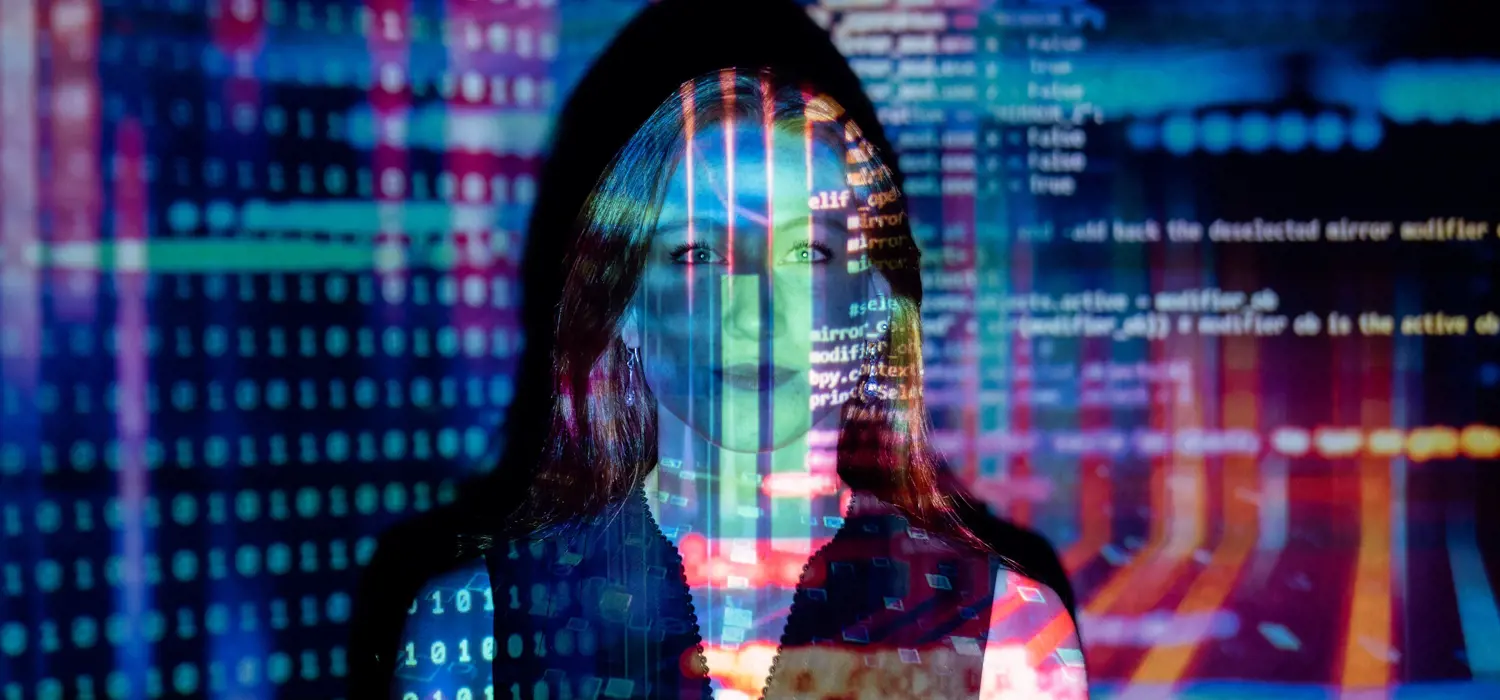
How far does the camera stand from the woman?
1148mm

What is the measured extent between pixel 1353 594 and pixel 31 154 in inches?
81.4

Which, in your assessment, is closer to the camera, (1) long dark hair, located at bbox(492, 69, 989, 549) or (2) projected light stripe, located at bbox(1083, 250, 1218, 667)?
(1) long dark hair, located at bbox(492, 69, 989, 549)

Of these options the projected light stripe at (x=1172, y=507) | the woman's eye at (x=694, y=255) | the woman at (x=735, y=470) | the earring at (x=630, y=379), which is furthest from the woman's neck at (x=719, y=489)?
the projected light stripe at (x=1172, y=507)

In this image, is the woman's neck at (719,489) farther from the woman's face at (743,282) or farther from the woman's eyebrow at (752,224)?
the woman's eyebrow at (752,224)

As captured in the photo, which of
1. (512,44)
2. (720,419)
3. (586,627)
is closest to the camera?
(720,419)

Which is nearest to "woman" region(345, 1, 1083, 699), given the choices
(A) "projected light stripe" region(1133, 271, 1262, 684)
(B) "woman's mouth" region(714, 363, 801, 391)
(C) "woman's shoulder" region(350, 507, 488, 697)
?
(B) "woman's mouth" region(714, 363, 801, 391)

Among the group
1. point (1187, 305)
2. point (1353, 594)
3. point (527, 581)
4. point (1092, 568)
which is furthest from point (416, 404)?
point (1353, 594)

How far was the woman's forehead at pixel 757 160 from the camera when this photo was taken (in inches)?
44.9

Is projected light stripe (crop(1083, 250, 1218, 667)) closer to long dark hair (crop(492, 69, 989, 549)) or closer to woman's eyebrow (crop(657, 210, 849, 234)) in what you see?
long dark hair (crop(492, 69, 989, 549))

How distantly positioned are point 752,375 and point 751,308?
0.28ft

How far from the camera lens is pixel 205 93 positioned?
1.32m

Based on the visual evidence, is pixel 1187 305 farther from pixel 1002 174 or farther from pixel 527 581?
pixel 527 581

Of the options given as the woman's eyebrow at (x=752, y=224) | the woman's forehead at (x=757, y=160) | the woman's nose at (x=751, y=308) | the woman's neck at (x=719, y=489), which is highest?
the woman's forehead at (x=757, y=160)

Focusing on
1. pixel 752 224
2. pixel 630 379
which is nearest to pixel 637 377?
pixel 630 379
